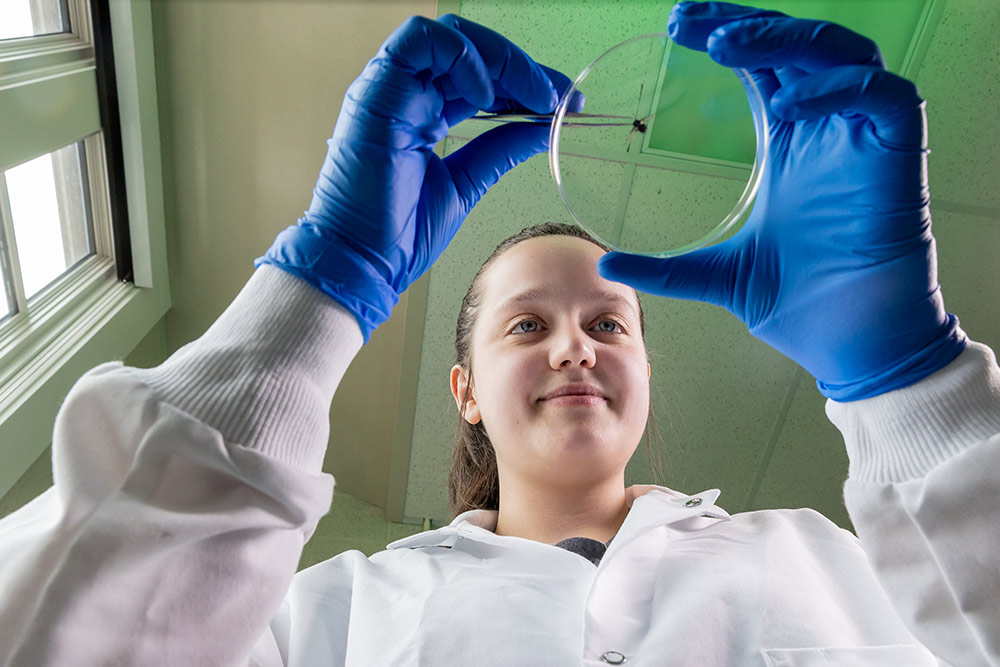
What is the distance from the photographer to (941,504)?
0.81m

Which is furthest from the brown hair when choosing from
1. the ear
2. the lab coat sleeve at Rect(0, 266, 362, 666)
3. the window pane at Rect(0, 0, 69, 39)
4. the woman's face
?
the window pane at Rect(0, 0, 69, 39)

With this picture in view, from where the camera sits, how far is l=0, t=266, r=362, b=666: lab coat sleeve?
68 cm

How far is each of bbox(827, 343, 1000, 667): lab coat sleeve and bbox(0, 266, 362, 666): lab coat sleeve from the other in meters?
0.74

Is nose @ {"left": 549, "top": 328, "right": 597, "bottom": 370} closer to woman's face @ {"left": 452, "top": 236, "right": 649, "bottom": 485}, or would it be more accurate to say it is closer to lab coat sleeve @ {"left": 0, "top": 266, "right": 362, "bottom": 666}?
woman's face @ {"left": 452, "top": 236, "right": 649, "bottom": 485}

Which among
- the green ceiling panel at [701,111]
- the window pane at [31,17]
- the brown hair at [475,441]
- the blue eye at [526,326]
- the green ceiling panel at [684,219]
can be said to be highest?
the green ceiling panel at [701,111]

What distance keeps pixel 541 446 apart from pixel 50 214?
5.79 feet

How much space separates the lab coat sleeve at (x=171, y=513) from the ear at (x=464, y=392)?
85 centimetres

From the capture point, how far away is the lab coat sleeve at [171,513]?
2.24 feet

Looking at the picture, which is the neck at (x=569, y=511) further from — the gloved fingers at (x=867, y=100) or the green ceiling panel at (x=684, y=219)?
the gloved fingers at (x=867, y=100)

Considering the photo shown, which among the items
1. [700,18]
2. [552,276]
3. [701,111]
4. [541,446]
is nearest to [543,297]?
[552,276]

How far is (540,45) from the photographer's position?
210cm

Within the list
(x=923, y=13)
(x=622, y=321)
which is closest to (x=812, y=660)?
(x=622, y=321)

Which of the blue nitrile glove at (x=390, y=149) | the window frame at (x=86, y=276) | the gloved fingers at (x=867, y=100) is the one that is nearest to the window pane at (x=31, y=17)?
the window frame at (x=86, y=276)

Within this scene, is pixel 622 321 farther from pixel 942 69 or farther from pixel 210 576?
pixel 942 69
